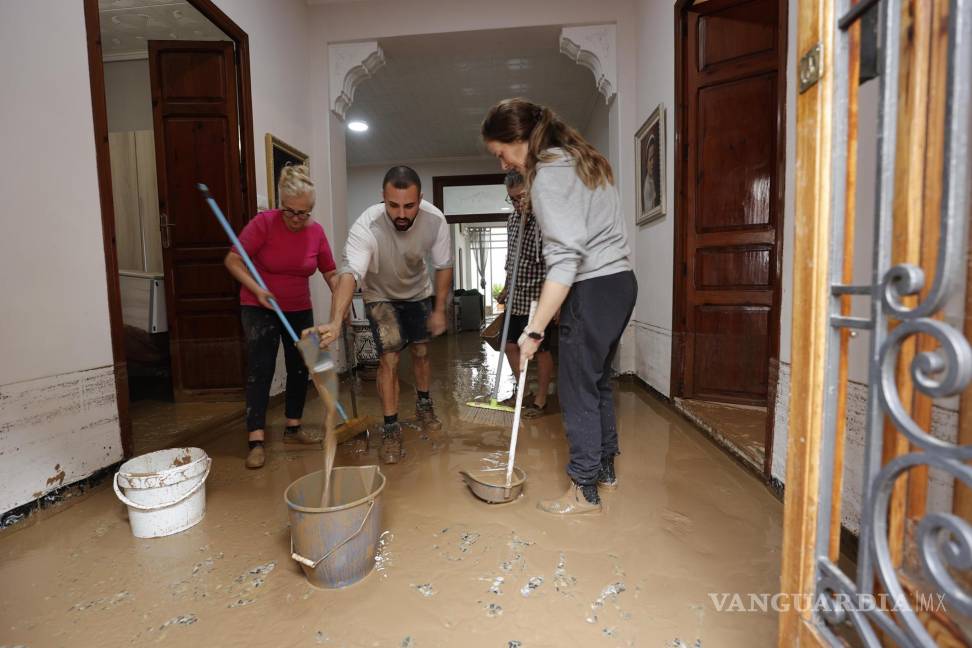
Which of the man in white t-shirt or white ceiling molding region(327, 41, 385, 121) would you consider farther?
white ceiling molding region(327, 41, 385, 121)

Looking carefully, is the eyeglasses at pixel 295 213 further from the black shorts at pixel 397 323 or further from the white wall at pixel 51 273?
the white wall at pixel 51 273

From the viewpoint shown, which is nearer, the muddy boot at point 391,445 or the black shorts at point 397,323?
the muddy boot at point 391,445

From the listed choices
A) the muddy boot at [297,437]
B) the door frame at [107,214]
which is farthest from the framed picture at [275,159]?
the muddy boot at [297,437]

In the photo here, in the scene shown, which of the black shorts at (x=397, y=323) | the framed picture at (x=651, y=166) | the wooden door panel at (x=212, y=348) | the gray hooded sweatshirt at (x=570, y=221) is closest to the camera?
the gray hooded sweatshirt at (x=570, y=221)

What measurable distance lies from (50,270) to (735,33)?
3689 mm

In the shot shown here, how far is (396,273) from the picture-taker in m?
2.57

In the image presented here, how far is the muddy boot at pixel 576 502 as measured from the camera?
5.98 feet

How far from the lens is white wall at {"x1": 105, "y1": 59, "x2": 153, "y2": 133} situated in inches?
183

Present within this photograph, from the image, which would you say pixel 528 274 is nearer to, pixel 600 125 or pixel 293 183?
pixel 293 183

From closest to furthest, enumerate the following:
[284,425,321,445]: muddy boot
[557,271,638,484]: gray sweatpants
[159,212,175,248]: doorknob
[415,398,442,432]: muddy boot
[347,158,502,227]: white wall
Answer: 1. [557,271,638,484]: gray sweatpants
2. [284,425,321,445]: muddy boot
3. [415,398,442,432]: muddy boot
4. [159,212,175,248]: doorknob
5. [347,158,502,227]: white wall

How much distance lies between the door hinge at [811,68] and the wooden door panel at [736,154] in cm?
235

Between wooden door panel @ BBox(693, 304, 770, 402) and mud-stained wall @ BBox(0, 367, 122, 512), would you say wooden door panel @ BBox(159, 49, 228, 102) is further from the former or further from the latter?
wooden door panel @ BBox(693, 304, 770, 402)

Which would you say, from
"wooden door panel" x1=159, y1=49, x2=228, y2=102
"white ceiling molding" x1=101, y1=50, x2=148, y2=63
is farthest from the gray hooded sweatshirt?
"white ceiling molding" x1=101, y1=50, x2=148, y2=63

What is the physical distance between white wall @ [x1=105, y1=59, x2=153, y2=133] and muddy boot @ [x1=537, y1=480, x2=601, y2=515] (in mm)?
5151
